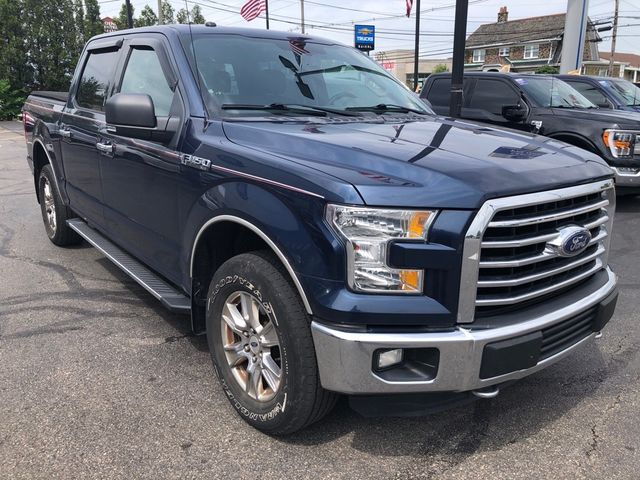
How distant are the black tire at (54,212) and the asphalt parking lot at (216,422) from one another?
1719mm

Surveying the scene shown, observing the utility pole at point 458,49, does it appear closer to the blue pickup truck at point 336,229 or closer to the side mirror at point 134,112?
the blue pickup truck at point 336,229

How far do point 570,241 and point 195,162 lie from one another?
1.83m

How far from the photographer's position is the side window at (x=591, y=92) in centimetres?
1023

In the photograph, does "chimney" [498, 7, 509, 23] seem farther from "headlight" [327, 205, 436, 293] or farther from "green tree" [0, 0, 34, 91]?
"headlight" [327, 205, 436, 293]

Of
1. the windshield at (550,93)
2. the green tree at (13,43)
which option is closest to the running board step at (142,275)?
the windshield at (550,93)

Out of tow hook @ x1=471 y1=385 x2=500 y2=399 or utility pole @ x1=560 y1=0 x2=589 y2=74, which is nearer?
tow hook @ x1=471 y1=385 x2=500 y2=399

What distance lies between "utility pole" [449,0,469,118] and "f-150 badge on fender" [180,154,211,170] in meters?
3.83

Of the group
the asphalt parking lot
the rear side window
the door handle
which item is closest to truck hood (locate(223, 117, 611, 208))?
the asphalt parking lot

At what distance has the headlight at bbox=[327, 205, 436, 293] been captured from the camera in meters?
2.13

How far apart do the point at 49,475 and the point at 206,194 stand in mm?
1432

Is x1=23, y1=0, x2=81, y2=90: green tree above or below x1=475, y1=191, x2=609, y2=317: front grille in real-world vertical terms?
above

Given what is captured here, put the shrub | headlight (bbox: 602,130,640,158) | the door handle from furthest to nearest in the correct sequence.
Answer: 1. the shrub
2. headlight (bbox: 602,130,640,158)
3. the door handle

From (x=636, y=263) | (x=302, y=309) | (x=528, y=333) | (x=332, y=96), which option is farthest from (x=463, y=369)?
(x=636, y=263)

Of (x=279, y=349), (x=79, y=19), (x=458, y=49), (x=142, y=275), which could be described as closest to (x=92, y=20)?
(x=79, y=19)
